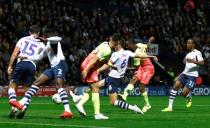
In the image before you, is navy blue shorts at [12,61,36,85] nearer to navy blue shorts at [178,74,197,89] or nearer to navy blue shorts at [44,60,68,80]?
navy blue shorts at [44,60,68,80]

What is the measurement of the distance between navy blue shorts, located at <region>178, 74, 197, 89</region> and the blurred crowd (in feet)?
37.1

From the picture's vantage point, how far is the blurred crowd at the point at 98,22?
3444 centimetres

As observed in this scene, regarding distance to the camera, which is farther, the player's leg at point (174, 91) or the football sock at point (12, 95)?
the player's leg at point (174, 91)

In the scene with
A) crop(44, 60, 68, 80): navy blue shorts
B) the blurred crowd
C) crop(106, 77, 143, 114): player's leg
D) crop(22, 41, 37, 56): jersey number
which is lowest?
crop(106, 77, 143, 114): player's leg

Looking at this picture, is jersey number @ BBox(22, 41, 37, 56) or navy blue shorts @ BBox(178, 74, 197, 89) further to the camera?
navy blue shorts @ BBox(178, 74, 197, 89)

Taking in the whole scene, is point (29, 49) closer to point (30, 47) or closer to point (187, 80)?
point (30, 47)

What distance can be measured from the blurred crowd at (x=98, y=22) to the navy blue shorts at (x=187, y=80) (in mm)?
11305

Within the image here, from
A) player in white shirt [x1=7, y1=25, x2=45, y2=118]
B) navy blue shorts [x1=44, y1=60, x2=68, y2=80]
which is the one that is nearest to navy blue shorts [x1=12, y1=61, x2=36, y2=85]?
player in white shirt [x1=7, y1=25, x2=45, y2=118]

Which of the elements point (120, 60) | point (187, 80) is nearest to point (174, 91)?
point (187, 80)

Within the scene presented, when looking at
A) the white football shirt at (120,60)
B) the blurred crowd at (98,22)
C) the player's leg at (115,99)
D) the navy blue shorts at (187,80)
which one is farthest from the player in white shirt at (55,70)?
the blurred crowd at (98,22)

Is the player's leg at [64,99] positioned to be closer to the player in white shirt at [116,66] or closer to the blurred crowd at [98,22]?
the player in white shirt at [116,66]

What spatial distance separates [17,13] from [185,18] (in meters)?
13.3

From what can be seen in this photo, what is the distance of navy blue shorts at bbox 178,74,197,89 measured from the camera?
23.4 meters

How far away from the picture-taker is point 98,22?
39094 millimetres
